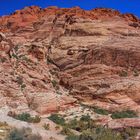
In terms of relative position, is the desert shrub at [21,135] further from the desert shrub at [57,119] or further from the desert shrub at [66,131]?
the desert shrub at [57,119]

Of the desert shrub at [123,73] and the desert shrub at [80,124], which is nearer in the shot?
the desert shrub at [80,124]

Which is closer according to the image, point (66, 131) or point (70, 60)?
point (66, 131)

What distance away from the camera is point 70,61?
39.4 m

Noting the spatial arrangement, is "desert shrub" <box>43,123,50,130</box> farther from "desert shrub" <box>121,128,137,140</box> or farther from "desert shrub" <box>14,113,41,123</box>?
"desert shrub" <box>121,128,137,140</box>

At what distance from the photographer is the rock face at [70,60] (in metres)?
33.1

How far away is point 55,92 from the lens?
1356 inches

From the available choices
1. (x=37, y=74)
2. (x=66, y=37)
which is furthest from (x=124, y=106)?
(x=66, y=37)

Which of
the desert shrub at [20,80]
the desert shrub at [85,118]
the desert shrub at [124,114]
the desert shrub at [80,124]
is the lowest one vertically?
the desert shrub at [80,124]

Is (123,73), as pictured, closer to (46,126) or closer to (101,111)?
(101,111)

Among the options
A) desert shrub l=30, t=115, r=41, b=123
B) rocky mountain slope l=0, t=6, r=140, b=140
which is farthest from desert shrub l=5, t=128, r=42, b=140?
rocky mountain slope l=0, t=6, r=140, b=140


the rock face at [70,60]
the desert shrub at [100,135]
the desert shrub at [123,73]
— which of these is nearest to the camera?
the desert shrub at [100,135]

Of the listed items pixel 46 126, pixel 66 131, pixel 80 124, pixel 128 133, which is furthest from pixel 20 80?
pixel 128 133

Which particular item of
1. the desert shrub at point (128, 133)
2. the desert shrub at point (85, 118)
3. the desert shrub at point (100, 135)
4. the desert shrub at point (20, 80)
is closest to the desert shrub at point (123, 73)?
the desert shrub at point (85, 118)

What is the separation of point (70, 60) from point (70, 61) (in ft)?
0.50
